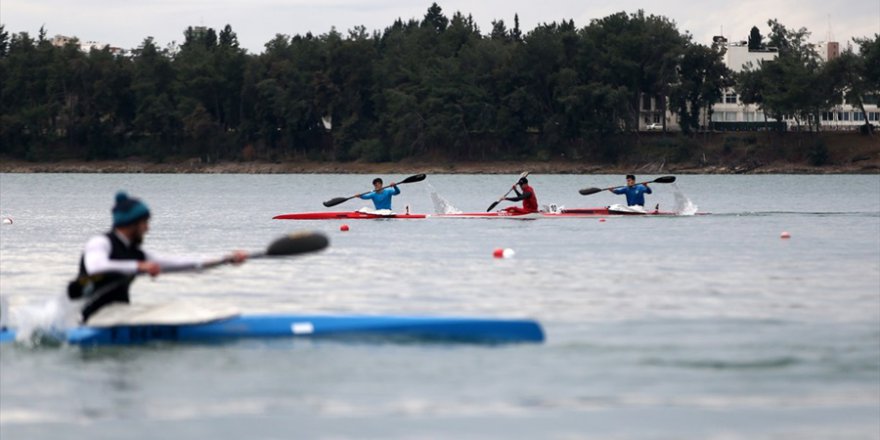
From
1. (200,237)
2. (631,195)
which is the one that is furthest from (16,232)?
(631,195)

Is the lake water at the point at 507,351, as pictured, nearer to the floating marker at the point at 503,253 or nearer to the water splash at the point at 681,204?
the floating marker at the point at 503,253

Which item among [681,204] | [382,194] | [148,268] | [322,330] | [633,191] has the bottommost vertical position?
[681,204]

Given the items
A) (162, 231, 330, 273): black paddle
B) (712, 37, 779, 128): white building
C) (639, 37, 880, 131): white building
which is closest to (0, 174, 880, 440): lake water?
(162, 231, 330, 273): black paddle

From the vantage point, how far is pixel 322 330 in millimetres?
16562

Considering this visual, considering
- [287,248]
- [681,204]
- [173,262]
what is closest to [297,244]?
[287,248]

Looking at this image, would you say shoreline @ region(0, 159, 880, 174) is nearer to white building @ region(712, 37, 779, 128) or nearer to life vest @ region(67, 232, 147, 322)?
white building @ region(712, 37, 779, 128)

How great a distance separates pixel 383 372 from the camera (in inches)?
620

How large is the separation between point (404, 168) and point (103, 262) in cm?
9917

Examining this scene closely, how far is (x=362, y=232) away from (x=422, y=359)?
21447 mm

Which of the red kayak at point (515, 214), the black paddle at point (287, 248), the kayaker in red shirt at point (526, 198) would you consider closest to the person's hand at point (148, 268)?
the black paddle at point (287, 248)

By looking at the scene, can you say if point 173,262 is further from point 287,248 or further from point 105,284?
point 287,248

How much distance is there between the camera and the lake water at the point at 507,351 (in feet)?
44.8

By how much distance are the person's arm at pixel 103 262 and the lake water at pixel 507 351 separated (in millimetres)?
1102

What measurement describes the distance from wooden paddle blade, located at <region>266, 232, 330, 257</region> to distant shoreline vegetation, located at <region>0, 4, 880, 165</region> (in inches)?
3623
